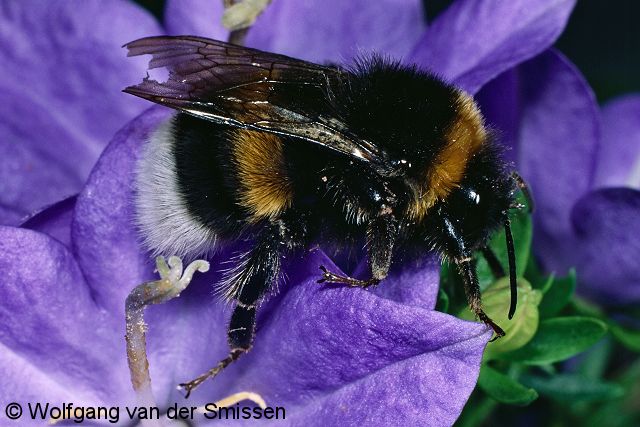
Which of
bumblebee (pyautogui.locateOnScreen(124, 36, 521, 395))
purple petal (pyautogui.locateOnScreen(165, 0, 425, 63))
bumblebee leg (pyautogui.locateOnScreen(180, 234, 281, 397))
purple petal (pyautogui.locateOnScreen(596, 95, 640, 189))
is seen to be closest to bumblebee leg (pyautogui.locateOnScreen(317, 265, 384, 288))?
bumblebee (pyautogui.locateOnScreen(124, 36, 521, 395))

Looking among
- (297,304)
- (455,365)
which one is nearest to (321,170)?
(297,304)

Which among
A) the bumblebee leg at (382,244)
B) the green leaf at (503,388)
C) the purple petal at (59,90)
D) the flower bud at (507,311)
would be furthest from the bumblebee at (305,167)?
the purple petal at (59,90)

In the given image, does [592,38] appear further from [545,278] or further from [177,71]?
[177,71]

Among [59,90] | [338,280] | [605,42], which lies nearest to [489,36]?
[338,280]

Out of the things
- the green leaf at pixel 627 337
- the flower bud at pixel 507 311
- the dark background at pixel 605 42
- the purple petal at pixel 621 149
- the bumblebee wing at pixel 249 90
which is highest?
the bumblebee wing at pixel 249 90

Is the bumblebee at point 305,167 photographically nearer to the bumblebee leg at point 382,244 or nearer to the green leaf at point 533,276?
the bumblebee leg at point 382,244
